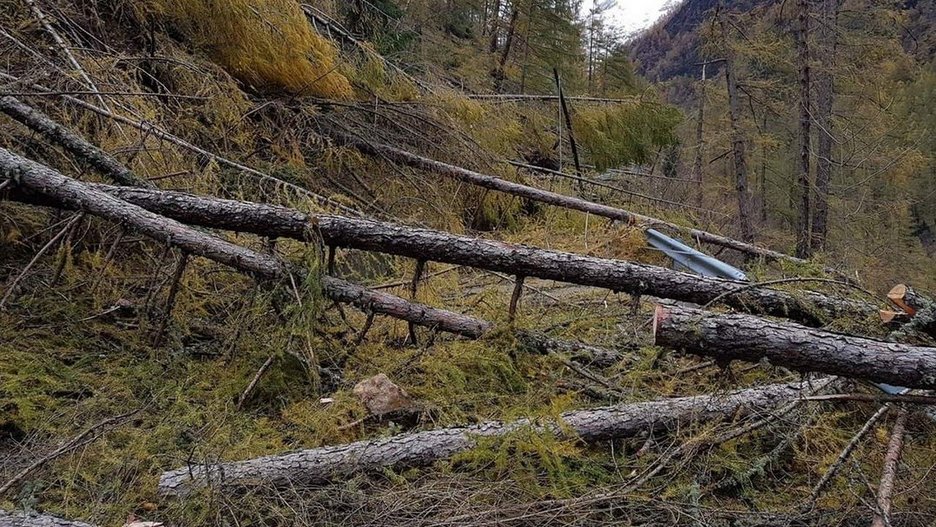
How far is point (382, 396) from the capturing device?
9.19 ft

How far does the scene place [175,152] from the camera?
3893mm

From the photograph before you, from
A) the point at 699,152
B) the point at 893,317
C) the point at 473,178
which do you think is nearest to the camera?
the point at 893,317

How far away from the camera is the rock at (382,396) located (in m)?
2.77

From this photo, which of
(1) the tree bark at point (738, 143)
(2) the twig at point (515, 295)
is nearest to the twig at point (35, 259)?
(2) the twig at point (515, 295)

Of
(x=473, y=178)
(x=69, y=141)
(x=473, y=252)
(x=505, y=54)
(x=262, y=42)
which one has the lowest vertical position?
(x=473, y=252)

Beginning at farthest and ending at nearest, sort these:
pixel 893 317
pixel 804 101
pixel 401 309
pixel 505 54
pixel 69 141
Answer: pixel 505 54 < pixel 804 101 < pixel 69 141 < pixel 401 309 < pixel 893 317

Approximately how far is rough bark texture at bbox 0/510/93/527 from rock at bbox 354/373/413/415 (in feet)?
4.02

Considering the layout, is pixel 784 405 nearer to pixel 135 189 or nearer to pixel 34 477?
pixel 34 477

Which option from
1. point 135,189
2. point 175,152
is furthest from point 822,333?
point 175,152

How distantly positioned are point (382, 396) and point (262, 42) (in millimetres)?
3625

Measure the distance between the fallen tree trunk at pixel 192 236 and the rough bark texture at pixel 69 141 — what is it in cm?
32

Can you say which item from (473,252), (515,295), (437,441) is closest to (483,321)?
(515,295)

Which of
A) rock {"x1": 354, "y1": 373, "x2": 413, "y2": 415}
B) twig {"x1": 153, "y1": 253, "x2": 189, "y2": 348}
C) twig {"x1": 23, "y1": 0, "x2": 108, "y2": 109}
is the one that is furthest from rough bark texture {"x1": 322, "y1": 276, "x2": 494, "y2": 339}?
twig {"x1": 23, "y1": 0, "x2": 108, "y2": 109}

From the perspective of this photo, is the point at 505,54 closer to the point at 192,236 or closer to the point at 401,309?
the point at 401,309
